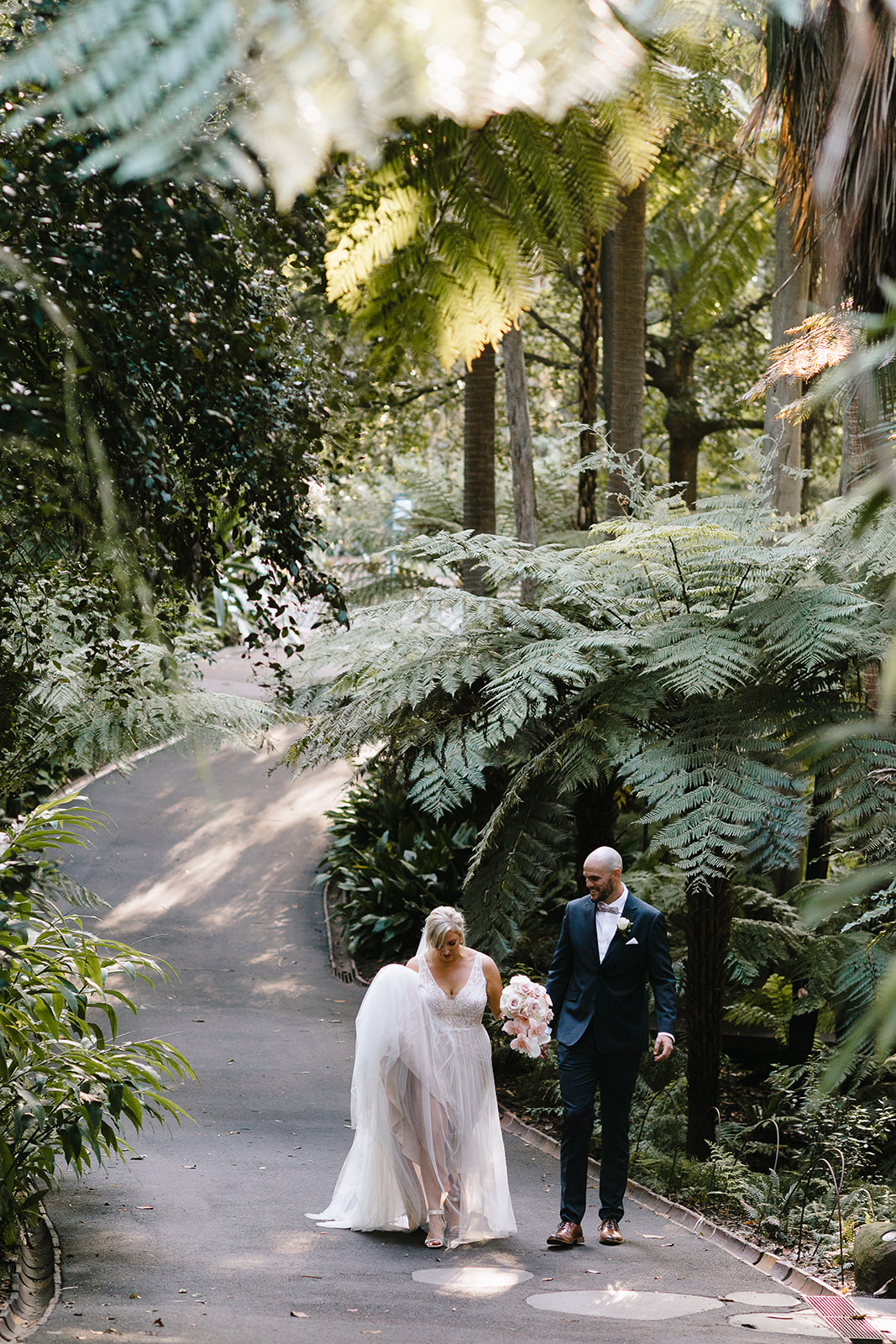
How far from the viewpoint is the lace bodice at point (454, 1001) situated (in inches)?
230

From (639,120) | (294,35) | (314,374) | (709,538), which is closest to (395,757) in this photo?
(709,538)

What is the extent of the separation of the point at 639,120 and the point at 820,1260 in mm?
5481

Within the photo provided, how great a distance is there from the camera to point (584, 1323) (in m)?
4.45

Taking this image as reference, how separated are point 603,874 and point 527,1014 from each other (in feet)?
A: 2.88

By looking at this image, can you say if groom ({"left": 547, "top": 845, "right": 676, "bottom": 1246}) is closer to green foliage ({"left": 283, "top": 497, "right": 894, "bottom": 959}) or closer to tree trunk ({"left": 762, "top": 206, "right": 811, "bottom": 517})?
green foliage ({"left": 283, "top": 497, "right": 894, "bottom": 959})

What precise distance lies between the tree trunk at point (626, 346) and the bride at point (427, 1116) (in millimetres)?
4518

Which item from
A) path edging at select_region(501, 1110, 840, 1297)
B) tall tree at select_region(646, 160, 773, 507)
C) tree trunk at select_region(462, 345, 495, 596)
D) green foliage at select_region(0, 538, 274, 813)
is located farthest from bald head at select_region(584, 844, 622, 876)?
tall tree at select_region(646, 160, 773, 507)

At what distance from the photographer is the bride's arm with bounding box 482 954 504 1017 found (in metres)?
6.04

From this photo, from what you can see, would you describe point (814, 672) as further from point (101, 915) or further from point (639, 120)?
point (101, 915)

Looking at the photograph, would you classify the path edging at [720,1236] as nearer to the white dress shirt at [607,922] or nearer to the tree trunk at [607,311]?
the white dress shirt at [607,922]

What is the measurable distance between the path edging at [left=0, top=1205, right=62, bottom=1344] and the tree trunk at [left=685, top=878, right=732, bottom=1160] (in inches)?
147

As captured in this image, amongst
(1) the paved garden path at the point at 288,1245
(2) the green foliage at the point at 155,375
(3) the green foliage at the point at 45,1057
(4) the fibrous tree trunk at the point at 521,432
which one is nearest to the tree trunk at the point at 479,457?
(4) the fibrous tree trunk at the point at 521,432

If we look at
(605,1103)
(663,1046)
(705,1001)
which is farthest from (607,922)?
(705,1001)

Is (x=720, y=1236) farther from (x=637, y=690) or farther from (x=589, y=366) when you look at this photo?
(x=589, y=366)
